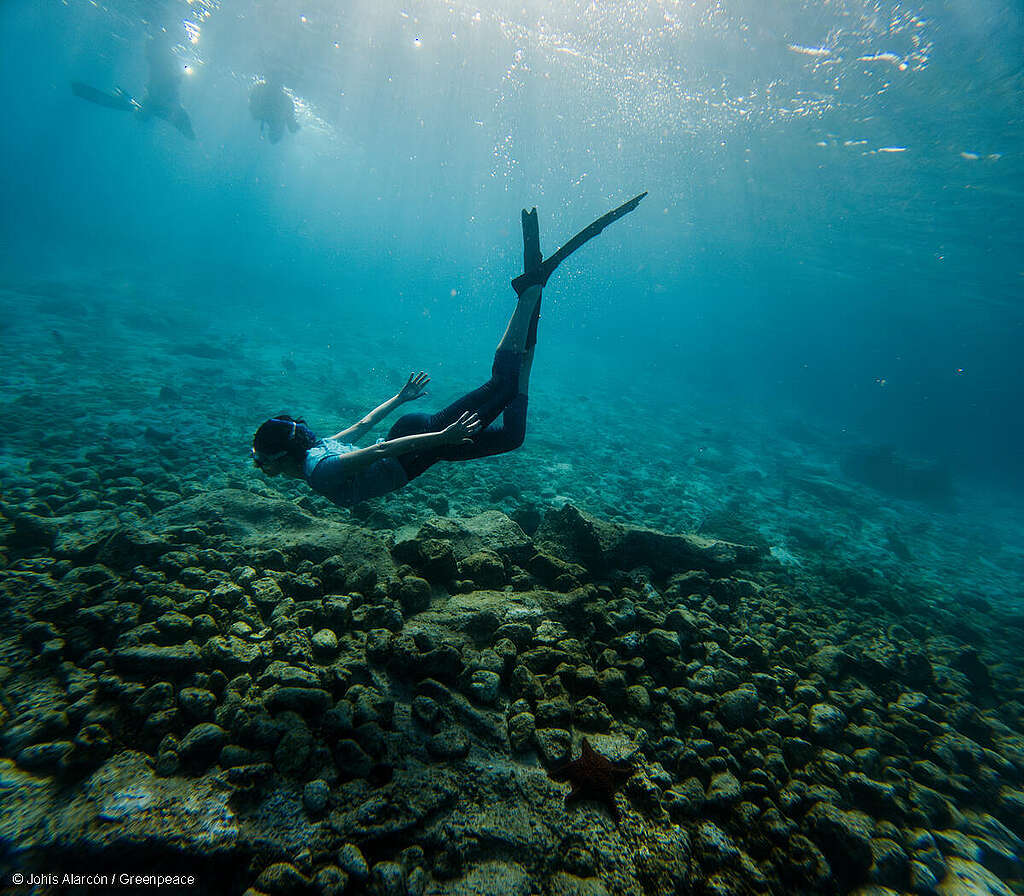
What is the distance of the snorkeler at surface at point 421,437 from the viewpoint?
137 inches

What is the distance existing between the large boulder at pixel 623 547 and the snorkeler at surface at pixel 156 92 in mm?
37075

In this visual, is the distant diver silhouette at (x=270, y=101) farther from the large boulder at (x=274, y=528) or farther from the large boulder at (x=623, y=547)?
the large boulder at (x=623, y=547)

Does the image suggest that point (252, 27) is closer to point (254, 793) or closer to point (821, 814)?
point (254, 793)

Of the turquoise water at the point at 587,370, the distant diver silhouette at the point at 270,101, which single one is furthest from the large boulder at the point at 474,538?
the distant diver silhouette at the point at 270,101

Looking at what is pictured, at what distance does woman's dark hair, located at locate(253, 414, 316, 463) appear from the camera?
366cm

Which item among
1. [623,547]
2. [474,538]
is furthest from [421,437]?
[623,547]

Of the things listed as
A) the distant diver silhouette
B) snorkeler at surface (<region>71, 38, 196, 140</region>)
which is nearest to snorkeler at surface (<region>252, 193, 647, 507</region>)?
the distant diver silhouette

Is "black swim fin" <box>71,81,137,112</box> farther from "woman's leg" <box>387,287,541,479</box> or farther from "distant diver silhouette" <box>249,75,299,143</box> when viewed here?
"woman's leg" <box>387,287,541,479</box>

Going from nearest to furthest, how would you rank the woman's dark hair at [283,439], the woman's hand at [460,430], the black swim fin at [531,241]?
the woman's hand at [460,430] < the woman's dark hair at [283,439] < the black swim fin at [531,241]

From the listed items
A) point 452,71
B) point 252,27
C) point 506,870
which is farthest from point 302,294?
point 506,870

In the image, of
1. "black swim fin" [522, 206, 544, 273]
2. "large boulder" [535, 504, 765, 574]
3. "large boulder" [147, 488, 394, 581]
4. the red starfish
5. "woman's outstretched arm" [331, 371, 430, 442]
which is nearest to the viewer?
the red starfish

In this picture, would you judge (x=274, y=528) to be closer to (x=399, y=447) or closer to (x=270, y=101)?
(x=399, y=447)

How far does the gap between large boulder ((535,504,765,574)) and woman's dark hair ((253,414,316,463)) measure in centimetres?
285

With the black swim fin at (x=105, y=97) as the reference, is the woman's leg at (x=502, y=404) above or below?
below
